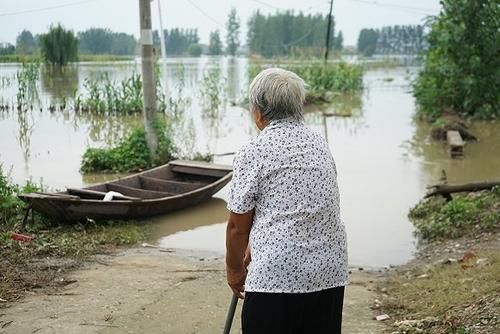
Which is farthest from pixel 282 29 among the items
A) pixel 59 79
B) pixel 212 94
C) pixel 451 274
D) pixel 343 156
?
pixel 451 274

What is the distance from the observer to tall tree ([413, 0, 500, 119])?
1560cm

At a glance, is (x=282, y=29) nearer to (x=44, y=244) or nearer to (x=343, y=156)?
(x=343, y=156)

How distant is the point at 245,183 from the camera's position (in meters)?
2.42

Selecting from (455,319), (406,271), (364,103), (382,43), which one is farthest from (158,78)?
(382,43)

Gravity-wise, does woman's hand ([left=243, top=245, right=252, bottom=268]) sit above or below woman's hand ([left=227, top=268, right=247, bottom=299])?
above

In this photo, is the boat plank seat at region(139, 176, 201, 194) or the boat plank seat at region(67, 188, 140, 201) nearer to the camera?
the boat plank seat at region(67, 188, 140, 201)

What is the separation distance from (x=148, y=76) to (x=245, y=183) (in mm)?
8802

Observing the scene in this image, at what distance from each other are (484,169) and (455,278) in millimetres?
7661

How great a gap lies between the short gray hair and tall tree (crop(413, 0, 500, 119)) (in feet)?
44.6

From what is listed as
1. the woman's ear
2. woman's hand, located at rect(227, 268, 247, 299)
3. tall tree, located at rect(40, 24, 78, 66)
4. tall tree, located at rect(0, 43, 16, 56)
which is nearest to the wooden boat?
woman's hand, located at rect(227, 268, 247, 299)

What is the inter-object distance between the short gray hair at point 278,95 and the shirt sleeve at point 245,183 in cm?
20

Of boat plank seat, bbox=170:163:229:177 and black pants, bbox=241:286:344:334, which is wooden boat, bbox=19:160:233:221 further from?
black pants, bbox=241:286:344:334

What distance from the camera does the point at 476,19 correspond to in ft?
51.4

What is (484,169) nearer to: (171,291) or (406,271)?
(406,271)
